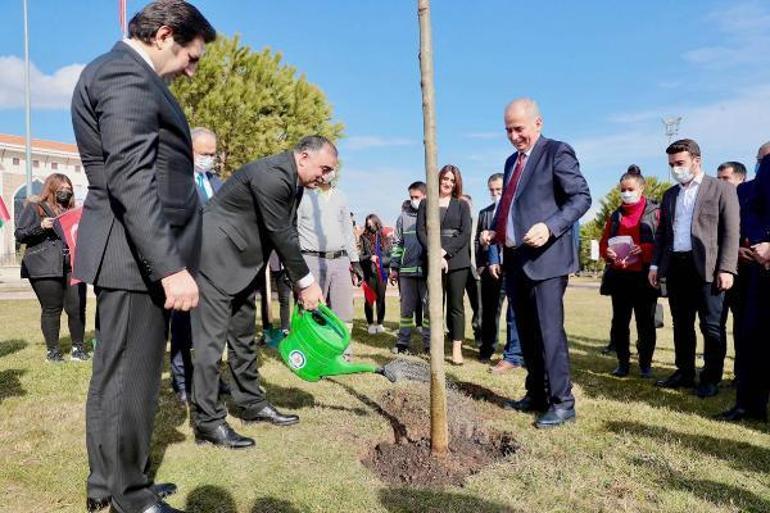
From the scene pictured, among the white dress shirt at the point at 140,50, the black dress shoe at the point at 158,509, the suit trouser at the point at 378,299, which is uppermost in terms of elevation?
the white dress shirt at the point at 140,50

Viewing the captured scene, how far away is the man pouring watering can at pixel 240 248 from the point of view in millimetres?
3713

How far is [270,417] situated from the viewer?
164 inches

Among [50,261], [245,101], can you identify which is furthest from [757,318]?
[245,101]

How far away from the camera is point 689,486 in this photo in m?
3.03

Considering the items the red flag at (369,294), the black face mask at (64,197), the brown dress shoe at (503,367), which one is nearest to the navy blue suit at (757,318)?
the brown dress shoe at (503,367)

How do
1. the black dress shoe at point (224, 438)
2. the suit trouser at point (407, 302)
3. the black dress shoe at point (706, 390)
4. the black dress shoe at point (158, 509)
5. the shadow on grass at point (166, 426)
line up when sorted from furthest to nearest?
the suit trouser at point (407, 302) < the black dress shoe at point (706, 390) < the black dress shoe at point (224, 438) < the shadow on grass at point (166, 426) < the black dress shoe at point (158, 509)

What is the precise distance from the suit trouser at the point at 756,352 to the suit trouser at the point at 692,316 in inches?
32.6

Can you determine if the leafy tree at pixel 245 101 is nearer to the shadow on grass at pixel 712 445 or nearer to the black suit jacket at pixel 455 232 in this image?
the black suit jacket at pixel 455 232

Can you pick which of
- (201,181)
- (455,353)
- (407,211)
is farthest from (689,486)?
(407,211)

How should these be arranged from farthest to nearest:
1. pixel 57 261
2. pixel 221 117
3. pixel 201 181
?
pixel 221 117 < pixel 57 261 < pixel 201 181

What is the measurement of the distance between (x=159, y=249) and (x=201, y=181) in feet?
9.49

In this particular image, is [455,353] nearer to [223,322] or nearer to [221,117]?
[223,322]

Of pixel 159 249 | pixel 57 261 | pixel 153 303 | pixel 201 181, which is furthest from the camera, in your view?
pixel 57 261

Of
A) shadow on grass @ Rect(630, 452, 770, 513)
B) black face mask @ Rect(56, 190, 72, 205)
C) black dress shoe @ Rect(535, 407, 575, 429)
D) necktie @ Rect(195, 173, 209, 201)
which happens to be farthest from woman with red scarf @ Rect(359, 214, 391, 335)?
shadow on grass @ Rect(630, 452, 770, 513)
